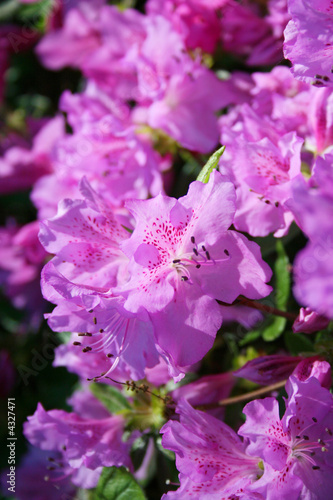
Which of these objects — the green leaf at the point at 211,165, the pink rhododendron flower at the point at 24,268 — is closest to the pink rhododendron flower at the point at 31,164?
the pink rhododendron flower at the point at 24,268

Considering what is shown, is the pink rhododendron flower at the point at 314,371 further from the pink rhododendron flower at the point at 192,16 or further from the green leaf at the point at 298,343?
the pink rhododendron flower at the point at 192,16

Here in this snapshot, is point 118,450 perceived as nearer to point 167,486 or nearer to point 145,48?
point 167,486

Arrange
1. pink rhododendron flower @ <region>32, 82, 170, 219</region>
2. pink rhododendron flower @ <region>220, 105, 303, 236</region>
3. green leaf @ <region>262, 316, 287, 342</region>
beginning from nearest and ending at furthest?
1. pink rhododendron flower @ <region>220, 105, 303, 236</region>
2. green leaf @ <region>262, 316, 287, 342</region>
3. pink rhododendron flower @ <region>32, 82, 170, 219</region>

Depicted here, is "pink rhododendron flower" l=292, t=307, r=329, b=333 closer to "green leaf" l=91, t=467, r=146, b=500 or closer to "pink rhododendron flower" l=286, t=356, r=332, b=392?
"pink rhododendron flower" l=286, t=356, r=332, b=392

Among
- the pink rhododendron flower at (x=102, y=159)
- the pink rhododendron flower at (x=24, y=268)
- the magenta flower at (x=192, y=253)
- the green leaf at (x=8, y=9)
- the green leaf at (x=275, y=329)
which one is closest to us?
the magenta flower at (x=192, y=253)

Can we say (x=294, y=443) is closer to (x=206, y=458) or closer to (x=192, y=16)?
(x=206, y=458)

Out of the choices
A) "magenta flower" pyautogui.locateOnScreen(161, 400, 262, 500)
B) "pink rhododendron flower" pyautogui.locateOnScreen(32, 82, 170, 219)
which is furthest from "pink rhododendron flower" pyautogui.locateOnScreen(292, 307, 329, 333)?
"pink rhododendron flower" pyautogui.locateOnScreen(32, 82, 170, 219)
